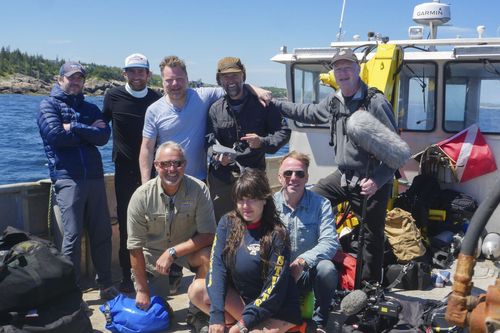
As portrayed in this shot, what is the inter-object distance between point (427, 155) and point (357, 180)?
2.19 meters

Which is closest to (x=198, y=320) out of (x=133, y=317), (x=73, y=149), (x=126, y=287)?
(x=133, y=317)

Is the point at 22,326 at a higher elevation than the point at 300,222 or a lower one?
lower

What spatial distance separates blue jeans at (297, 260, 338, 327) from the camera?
3.77m

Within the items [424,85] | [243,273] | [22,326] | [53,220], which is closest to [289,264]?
[243,273]

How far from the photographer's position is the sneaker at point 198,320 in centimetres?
402

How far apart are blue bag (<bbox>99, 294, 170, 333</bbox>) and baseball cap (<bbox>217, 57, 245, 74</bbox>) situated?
1835 mm

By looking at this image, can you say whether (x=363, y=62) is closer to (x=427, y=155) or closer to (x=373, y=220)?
(x=427, y=155)

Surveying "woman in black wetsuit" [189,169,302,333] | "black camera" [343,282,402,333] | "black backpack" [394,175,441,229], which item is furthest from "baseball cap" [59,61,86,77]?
"black backpack" [394,175,441,229]

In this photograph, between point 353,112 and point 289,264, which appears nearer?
point 289,264

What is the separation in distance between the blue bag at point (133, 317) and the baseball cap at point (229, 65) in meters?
1.83

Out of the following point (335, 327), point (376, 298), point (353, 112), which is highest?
point (353, 112)

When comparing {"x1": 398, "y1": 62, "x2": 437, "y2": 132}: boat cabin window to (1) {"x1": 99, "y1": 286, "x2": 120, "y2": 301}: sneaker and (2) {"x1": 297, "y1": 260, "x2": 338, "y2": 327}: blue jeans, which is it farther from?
(1) {"x1": 99, "y1": 286, "x2": 120, "y2": 301}: sneaker

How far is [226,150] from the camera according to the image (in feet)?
14.5

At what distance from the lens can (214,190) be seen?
15.6 ft
